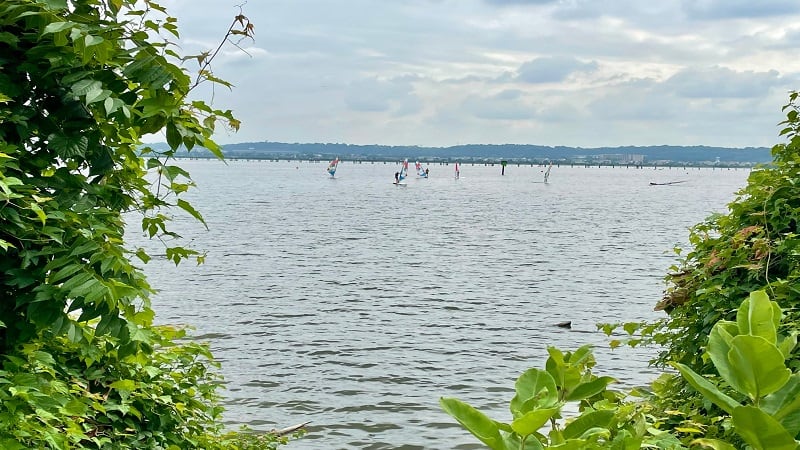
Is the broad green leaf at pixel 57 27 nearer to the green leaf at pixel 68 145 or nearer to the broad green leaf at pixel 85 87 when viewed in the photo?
the broad green leaf at pixel 85 87

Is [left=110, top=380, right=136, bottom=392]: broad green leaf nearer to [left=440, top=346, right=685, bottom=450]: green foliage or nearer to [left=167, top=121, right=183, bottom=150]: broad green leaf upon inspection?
[left=167, top=121, right=183, bottom=150]: broad green leaf

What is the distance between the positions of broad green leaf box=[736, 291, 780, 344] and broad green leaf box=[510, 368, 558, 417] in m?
0.33

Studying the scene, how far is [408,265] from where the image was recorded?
31.8 metres

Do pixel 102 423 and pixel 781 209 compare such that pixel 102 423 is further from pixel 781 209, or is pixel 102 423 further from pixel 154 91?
pixel 781 209

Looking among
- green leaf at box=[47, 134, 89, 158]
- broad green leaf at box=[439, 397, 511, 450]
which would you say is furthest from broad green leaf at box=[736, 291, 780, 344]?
green leaf at box=[47, 134, 89, 158]

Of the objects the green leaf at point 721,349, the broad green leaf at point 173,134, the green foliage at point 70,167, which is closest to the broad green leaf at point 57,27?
the green foliage at point 70,167

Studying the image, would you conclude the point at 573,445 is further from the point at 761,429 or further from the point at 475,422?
the point at 761,429

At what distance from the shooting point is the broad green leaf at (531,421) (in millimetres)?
1022

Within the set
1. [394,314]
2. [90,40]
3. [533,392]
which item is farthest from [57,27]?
[394,314]

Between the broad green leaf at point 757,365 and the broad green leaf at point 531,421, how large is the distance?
281mm

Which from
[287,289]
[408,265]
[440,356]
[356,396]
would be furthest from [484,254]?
[356,396]

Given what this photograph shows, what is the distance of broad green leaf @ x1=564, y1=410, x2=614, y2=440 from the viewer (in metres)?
1.25

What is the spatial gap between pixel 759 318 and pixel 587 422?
0.35m

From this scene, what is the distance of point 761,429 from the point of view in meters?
1.03
